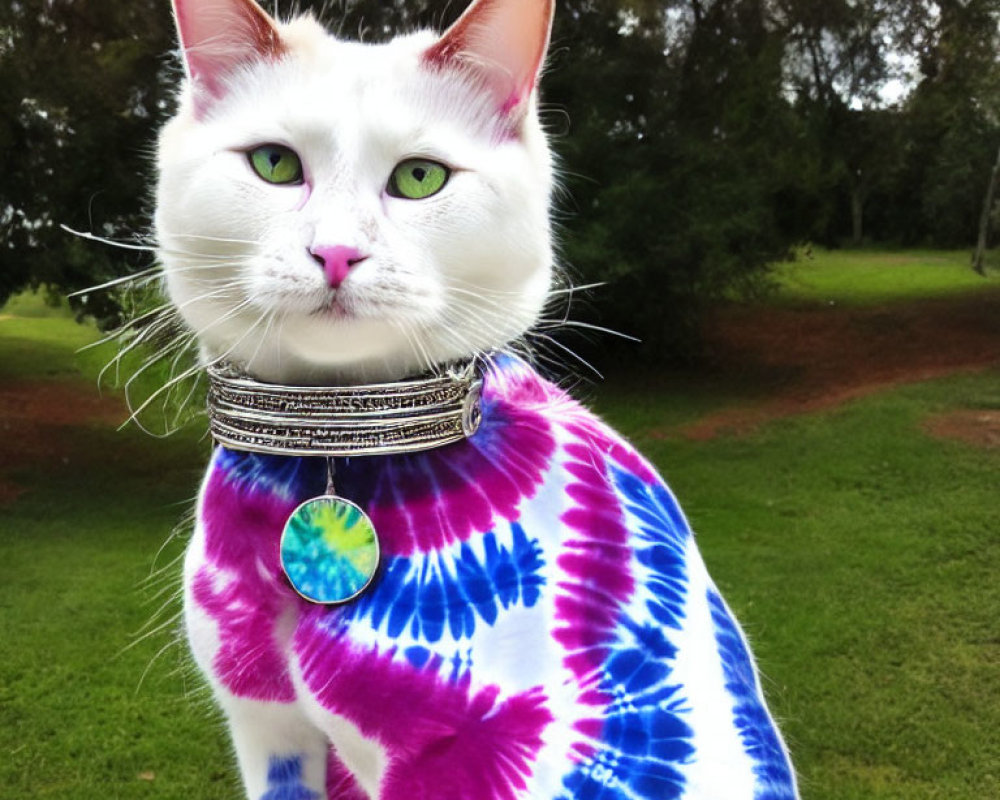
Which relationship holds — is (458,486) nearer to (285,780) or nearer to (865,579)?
(285,780)

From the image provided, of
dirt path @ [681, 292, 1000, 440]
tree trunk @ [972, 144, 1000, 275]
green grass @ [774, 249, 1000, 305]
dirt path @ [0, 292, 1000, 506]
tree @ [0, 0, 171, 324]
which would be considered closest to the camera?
tree @ [0, 0, 171, 324]

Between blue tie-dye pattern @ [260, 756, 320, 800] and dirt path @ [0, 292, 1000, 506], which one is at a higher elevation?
blue tie-dye pattern @ [260, 756, 320, 800]

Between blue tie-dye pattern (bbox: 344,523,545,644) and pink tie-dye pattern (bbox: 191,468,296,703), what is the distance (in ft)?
0.32

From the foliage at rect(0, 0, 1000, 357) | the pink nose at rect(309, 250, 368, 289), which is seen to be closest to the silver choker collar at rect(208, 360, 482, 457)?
the pink nose at rect(309, 250, 368, 289)

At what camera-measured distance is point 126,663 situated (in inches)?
129

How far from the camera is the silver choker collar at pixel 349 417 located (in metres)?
0.85

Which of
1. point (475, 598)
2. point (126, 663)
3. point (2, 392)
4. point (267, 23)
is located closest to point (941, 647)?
point (126, 663)

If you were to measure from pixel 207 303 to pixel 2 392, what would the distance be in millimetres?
6733

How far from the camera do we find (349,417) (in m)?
0.85

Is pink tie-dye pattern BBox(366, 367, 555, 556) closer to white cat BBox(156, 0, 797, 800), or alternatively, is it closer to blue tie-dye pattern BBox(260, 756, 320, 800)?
white cat BBox(156, 0, 797, 800)

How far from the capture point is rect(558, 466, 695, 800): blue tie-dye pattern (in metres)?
0.80

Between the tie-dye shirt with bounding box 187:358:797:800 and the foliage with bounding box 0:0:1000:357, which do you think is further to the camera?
the foliage with bounding box 0:0:1000:357

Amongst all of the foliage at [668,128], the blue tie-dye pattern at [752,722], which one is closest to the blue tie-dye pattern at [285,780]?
the blue tie-dye pattern at [752,722]

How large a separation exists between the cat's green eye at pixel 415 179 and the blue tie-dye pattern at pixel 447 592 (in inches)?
11.8
